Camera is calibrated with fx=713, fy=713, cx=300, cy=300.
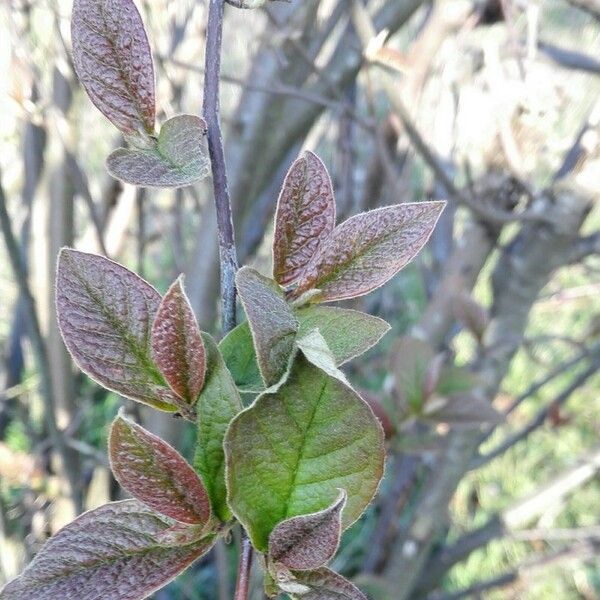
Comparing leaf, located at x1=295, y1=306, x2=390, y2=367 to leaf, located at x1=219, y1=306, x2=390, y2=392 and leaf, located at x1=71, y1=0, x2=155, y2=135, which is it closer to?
leaf, located at x1=219, y1=306, x2=390, y2=392

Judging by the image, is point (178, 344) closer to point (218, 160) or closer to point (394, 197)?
point (218, 160)

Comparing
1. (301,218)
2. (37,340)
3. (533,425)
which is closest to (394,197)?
(533,425)

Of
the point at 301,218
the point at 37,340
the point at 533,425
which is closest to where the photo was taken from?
the point at 301,218

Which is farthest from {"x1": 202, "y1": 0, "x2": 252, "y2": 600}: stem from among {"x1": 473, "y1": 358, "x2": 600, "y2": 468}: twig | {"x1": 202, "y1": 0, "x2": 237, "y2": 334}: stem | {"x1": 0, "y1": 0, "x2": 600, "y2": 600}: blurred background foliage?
{"x1": 473, "y1": 358, "x2": 600, "y2": 468}: twig

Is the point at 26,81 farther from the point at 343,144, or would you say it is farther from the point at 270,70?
the point at 343,144

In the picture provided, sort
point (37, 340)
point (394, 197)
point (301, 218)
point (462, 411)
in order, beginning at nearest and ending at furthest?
point (301, 218)
point (462, 411)
point (37, 340)
point (394, 197)

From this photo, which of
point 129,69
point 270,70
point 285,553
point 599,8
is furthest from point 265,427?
point 599,8

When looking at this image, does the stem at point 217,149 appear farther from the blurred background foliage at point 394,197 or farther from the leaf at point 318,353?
the blurred background foliage at point 394,197
